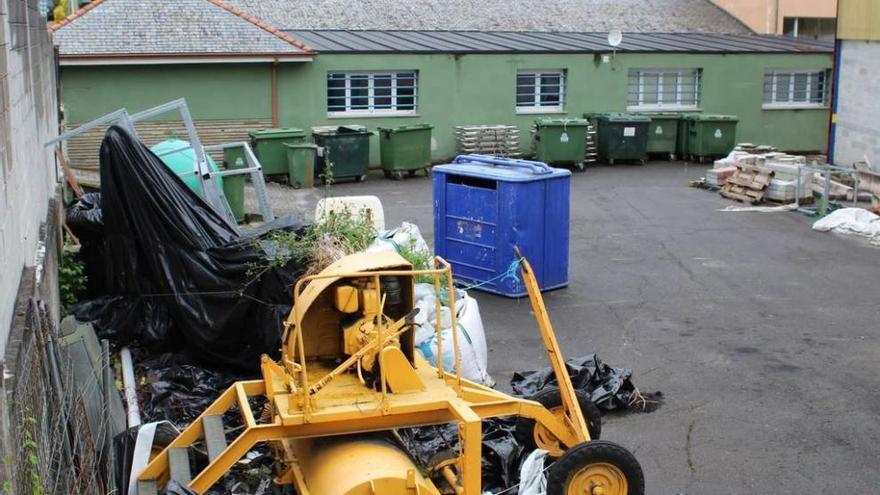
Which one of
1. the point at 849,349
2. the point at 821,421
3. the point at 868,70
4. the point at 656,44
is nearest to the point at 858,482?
the point at 821,421

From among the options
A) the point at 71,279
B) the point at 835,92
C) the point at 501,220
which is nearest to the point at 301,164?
the point at 501,220

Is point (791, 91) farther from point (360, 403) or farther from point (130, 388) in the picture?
point (360, 403)

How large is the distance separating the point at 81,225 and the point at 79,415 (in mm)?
4443

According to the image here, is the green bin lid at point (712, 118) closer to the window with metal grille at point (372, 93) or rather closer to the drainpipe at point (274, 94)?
the window with metal grille at point (372, 93)

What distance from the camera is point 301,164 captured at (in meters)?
21.0

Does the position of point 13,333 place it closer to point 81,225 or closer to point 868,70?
point 81,225

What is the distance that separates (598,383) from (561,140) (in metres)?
15.0

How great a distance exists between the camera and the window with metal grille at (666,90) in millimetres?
26484

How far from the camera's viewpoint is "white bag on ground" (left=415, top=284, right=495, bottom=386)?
9093 mm

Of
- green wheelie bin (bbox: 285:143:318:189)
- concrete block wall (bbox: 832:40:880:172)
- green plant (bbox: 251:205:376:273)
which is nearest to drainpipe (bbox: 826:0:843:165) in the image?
concrete block wall (bbox: 832:40:880:172)

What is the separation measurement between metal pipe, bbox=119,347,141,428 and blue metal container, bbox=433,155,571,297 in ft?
13.9

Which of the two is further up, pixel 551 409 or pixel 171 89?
pixel 171 89

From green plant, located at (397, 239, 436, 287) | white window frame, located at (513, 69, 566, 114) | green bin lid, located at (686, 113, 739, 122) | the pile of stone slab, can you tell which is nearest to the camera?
green plant, located at (397, 239, 436, 287)

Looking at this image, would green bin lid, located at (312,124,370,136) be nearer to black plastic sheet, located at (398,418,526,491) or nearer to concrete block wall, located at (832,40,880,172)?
concrete block wall, located at (832,40,880,172)
